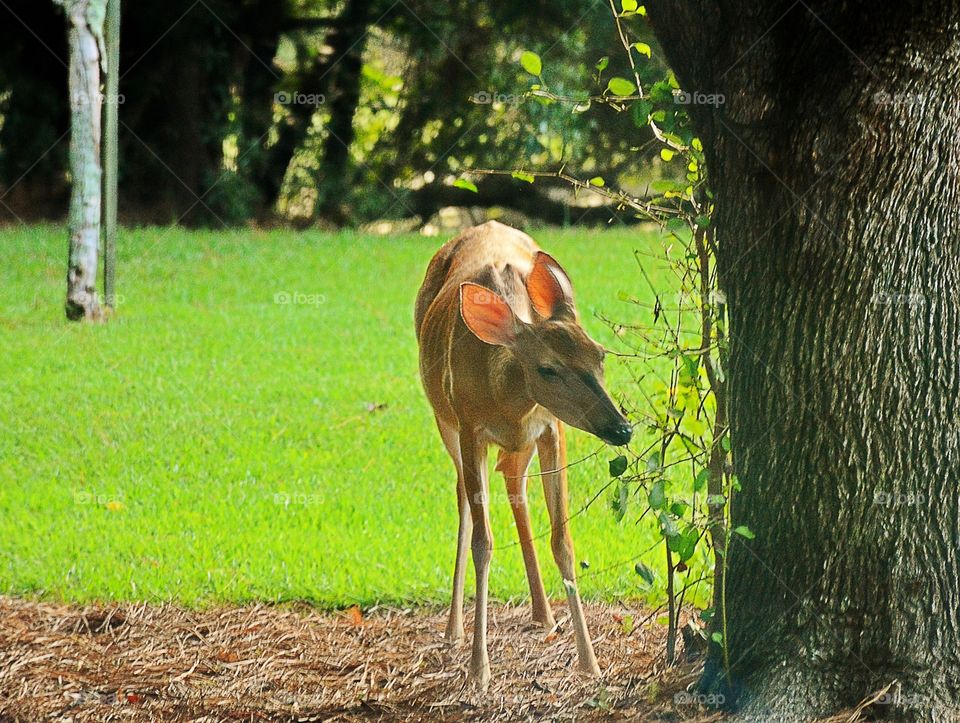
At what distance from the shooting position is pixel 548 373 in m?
3.51

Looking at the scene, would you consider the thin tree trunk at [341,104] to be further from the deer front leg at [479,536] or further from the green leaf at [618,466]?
the green leaf at [618,466]

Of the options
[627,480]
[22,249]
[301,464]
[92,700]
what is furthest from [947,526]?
[22,249]

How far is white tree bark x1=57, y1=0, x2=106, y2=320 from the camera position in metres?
8.54

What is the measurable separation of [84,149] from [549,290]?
6.15 meters

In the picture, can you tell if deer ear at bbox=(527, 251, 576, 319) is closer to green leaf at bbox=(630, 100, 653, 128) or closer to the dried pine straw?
green leaf at bbox=(630, 100, 653, 128)

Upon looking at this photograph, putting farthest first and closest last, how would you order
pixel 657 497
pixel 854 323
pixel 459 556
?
pixel 459 556 → pixel 657 497 → pixel 854 323

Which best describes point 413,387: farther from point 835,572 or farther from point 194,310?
point 835,572

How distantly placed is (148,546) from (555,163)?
9007 millimetres

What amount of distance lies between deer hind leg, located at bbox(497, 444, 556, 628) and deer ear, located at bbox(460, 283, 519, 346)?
0.56 meters

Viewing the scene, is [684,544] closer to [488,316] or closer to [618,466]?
[618,466]

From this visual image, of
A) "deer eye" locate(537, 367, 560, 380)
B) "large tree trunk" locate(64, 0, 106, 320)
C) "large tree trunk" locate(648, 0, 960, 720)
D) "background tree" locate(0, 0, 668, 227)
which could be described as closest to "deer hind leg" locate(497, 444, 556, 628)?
"deer eye" locate(537, 367, 560, 380)

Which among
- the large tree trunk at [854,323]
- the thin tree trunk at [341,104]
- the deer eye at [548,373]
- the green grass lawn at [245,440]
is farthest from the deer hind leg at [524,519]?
the thin tree trunk at [341,104]

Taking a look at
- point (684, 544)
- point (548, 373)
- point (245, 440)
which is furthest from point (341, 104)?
point (684, 544)

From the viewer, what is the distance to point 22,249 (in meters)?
11.3
